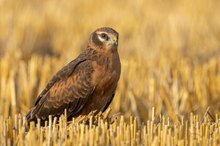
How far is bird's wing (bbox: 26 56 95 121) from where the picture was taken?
247 inches

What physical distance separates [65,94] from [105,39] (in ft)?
2.37

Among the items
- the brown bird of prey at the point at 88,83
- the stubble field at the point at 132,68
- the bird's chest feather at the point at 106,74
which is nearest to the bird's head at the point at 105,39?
the brown bird of prey at the point at 88,83

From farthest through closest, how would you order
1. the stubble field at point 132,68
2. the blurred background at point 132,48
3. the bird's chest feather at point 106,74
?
Result: the blurred background at point 132,48 < the bird's chest feather at point 106,74 < the stubble field at point 132,68

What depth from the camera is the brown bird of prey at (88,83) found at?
20.0 feet

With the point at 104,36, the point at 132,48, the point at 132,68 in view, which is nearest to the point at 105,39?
the point at 104,36

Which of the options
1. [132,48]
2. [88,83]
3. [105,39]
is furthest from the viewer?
[132,48]

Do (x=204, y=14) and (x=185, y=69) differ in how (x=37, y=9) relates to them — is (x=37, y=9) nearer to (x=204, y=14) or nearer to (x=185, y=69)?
(x=204, y=14)

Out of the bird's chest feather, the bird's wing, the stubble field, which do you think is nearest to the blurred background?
the stubble field

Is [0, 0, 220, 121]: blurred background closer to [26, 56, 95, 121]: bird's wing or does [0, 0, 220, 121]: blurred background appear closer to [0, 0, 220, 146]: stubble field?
[0, 0, 220, 146]: stubble field

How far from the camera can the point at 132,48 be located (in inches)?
493

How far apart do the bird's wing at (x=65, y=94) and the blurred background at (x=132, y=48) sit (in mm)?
1254

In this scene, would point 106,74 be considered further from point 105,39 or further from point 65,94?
point 65,94

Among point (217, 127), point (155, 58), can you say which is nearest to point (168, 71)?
point (155, 58)

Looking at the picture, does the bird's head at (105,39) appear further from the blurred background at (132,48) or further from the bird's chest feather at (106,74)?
the blurred background at (132,48)
